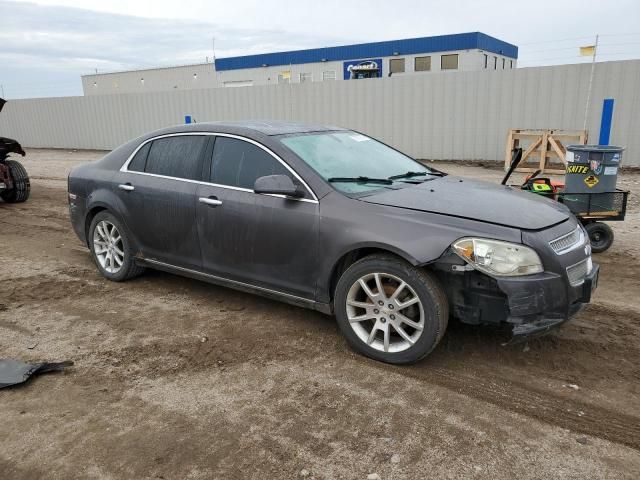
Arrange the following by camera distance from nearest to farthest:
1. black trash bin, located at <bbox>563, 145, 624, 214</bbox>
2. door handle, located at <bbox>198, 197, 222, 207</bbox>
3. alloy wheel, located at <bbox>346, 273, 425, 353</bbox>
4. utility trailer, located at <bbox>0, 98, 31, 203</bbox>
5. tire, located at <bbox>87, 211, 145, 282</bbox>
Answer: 1. alloy wheel, located at <bbox>346, 273, 425, 353</bbox>
2. door handle, located at <bbox>198, 197, 222, 207</bbox>
3. tire, located at <bbox>87, 211, 145, 282</bbox>
4. black trash bin, located at <bbox>563, 145, 624, 214</bbox>
5. utility trailer, located at <bbox>0, 98, 31, 203</bbox>

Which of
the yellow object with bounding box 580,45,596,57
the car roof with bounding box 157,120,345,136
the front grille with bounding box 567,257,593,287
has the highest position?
the yellow object with bounding box 580,45,596,57

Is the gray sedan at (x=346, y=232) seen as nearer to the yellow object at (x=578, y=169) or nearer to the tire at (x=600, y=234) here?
the yellow object at (x=578, y=169)

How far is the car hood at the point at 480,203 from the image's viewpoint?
3.52 meters

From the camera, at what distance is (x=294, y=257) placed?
4.06 metres

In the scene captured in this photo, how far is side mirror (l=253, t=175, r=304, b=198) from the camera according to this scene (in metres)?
3.96

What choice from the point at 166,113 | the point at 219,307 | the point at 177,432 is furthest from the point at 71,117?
the point at 177,432

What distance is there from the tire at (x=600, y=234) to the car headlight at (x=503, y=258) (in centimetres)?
357

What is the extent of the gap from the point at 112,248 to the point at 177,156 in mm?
1282

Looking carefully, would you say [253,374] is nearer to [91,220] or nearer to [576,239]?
[576,239]

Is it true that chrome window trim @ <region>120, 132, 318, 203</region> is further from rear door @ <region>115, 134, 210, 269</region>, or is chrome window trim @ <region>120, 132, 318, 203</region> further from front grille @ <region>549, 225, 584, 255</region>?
front grille @ <region>549, 225, 584, 255</region>

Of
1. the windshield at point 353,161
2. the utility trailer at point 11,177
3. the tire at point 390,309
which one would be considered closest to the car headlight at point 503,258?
the tire at point 390,309

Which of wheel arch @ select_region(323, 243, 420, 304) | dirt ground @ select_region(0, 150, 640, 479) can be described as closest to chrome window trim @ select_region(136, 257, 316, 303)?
wheel arch @ select_region(323, 243, 420, 304)

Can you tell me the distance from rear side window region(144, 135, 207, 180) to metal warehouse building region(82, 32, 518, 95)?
2186cm

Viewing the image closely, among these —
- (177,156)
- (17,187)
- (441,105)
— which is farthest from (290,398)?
(441,105)
